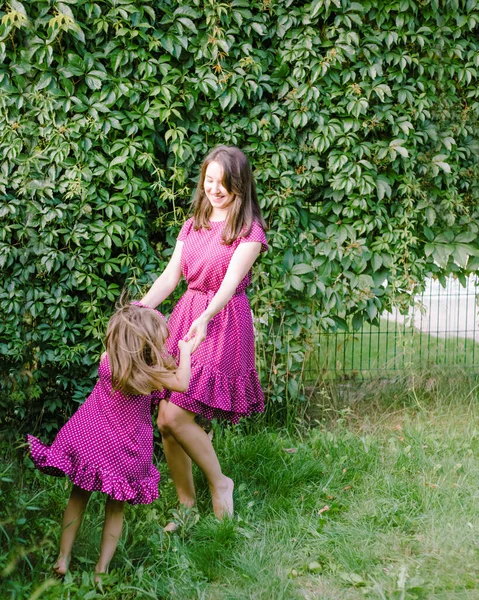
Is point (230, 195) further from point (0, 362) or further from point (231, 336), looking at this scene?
point (0, 362)

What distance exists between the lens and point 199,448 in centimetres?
319

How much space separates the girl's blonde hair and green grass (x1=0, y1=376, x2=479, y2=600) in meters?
0.60

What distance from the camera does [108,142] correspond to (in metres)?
3.95

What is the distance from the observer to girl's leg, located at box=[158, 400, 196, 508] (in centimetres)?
324

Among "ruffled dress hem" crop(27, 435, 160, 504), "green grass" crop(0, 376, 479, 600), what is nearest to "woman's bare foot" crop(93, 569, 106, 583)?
"green grass" crop(0, 376, 479, 600)

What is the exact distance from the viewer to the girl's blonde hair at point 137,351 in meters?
2.69

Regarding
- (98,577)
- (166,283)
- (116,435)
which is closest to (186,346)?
(116,435)

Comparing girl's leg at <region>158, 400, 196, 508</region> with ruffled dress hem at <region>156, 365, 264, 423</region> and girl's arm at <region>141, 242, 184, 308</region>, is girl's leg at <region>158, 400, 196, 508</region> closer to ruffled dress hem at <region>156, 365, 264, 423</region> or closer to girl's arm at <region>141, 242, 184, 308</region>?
ruffled dress hem at <region>156, 365, 264, 423</region>

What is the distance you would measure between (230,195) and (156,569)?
159 cm

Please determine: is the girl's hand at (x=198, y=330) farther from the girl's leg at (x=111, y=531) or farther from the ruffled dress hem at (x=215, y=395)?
the girl's leg at (x=111, y=531)

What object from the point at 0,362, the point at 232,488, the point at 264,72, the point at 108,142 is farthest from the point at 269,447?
the point at 264,72

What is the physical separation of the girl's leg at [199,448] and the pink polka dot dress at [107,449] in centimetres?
34

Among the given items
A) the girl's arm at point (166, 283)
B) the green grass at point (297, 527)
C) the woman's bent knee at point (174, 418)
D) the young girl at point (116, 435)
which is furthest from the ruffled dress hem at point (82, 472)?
the girl's arm at point (166, 283)

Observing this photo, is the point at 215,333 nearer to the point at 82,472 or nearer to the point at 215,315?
the point at 215,315
